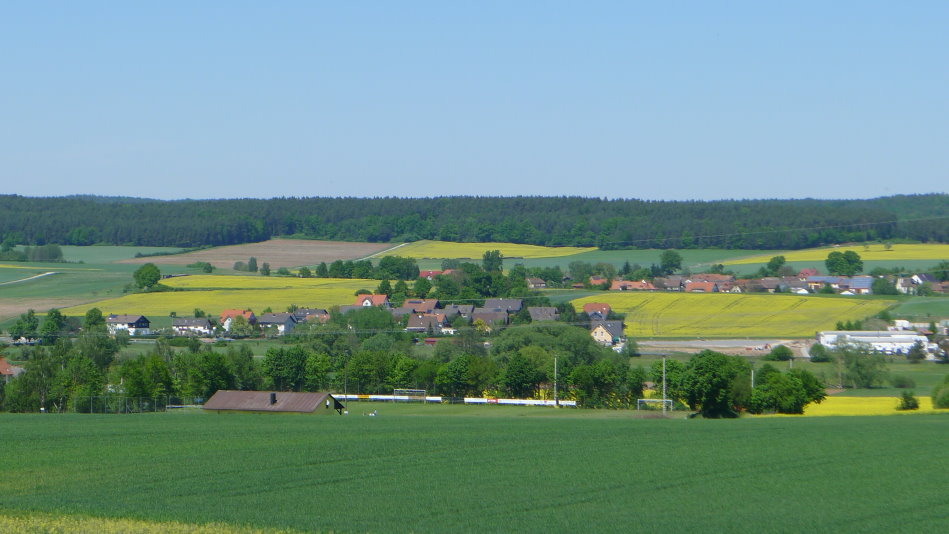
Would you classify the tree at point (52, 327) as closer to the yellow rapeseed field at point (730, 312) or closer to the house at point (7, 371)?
the house at point (7, 371)

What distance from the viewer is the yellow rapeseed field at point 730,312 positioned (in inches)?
2830

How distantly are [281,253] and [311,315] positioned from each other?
149ft

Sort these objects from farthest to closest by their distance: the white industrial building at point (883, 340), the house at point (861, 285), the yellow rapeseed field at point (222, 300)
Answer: the yellow rapeseed field at point (222, 300) < the house at point (861, 285) < the white industrial building at point (883, 340)

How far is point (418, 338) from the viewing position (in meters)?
75.9

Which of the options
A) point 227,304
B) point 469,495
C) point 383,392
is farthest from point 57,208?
point 469,495

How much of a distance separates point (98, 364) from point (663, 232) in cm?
7953

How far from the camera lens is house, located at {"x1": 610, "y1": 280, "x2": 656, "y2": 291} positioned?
93.0 m

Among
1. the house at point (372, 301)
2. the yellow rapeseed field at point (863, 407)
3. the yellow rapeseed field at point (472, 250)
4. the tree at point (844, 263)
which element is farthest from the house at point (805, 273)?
the yellow rapeseed field at point (863, 407)

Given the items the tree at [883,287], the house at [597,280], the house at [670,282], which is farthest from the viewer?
the house at [597,280]

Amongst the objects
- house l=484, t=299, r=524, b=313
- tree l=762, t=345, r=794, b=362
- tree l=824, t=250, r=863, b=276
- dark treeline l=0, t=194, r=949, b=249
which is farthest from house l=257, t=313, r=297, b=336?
dark treeline l=0, t=194, r=949, b=249

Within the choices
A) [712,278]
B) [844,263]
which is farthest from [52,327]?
[844,263]

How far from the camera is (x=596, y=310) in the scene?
8100 centimetres

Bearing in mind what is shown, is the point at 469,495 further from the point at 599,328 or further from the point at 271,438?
the point at 599,328

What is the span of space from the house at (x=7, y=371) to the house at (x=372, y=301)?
29917 millimetres
